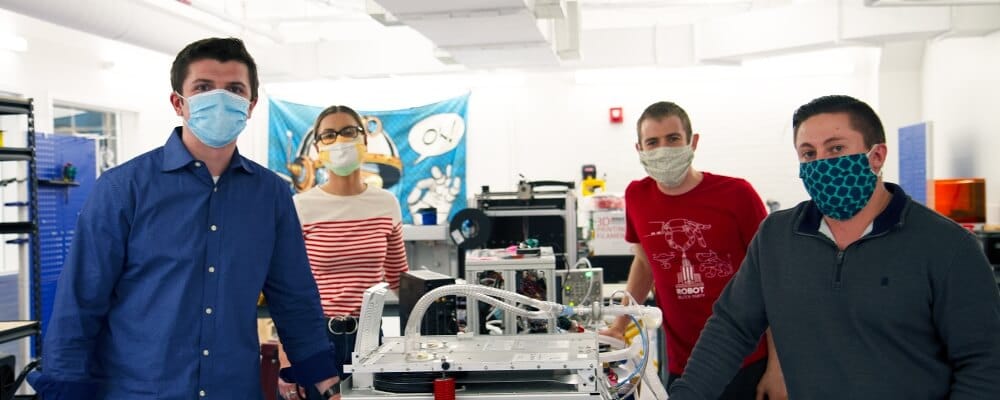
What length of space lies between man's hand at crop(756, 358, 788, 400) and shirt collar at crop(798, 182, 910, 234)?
0.66 m

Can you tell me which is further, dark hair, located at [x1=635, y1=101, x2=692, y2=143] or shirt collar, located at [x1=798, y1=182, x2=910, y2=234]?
dark hair, located at [x1=635, y1=101, x2=692, y2=143]

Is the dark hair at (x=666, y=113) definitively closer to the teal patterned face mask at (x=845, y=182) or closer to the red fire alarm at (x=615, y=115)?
the teal patterned face mask at (x=845, y=182)

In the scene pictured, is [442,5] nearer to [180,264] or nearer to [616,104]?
[180,264]

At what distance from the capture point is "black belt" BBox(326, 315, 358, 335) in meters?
2.49

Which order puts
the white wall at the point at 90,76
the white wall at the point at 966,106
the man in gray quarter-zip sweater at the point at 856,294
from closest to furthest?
the man in gray quarter-zip sweater at the point at 856,294 → the white wall at the point at 966,106 → the white wall at the point at 90,76

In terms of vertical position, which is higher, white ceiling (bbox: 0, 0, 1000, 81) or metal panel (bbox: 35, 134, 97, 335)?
white ceiling (bbox: 0, 0, 1000, 81)

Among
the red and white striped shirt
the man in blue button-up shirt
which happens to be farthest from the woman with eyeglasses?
the man in blue button-up shirt

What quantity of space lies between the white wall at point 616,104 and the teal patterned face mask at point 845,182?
6.24 m

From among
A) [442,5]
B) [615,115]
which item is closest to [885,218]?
[442,5]

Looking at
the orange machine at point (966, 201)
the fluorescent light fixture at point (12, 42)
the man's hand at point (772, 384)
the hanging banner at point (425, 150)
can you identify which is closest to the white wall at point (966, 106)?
the orange machine at point (966, 201)

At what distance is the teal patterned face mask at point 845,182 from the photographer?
1.63m

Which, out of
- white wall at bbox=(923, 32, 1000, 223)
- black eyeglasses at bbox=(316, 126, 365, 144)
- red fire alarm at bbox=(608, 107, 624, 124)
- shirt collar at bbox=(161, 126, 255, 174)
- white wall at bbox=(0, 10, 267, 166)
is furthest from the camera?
red fire alarm at bbox=(608, 107, 624, 124)

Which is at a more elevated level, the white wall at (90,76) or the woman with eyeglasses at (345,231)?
the white wall at (90,76)

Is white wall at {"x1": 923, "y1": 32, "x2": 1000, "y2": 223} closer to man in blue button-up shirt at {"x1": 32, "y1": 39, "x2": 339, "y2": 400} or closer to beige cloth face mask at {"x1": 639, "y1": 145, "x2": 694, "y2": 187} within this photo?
beige cloth face mask at {"x1": 639, "y1": 145, "x2": 694, "y2": 187}
